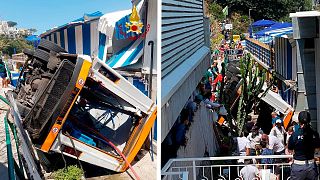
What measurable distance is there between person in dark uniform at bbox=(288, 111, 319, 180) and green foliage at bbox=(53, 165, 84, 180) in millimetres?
2136

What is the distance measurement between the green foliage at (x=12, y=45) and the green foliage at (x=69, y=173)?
1302 mm

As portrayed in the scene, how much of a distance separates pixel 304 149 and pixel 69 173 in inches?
91.5

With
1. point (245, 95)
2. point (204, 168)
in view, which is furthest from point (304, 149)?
point (245, 95)

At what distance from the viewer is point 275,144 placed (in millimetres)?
5660

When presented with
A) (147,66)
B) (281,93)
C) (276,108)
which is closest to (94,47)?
(147,66)

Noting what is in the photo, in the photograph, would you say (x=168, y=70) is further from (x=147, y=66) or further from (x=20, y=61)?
(x=20, y=61)

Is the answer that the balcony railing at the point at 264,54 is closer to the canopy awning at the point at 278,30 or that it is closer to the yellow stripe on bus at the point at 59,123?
the canopy awning at the point at 278,30

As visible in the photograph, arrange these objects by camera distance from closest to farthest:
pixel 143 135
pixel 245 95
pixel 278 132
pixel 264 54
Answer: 1. pixel 143 135
2. pixel 278 132
3. pixel 245 95
4. pixel 264 54

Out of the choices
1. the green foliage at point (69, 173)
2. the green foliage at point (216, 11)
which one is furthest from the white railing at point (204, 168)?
the green foliage at point (216, 11)

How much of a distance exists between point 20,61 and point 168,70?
1518 mm

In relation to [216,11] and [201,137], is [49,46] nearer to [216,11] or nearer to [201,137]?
[201,137]

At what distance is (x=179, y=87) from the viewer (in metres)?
4.34

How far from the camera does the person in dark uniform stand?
351 centimetres

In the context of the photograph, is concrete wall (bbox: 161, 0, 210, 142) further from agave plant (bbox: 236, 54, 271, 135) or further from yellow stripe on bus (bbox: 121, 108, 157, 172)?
agave plant (bbox: 236, 54, 271, 135)
